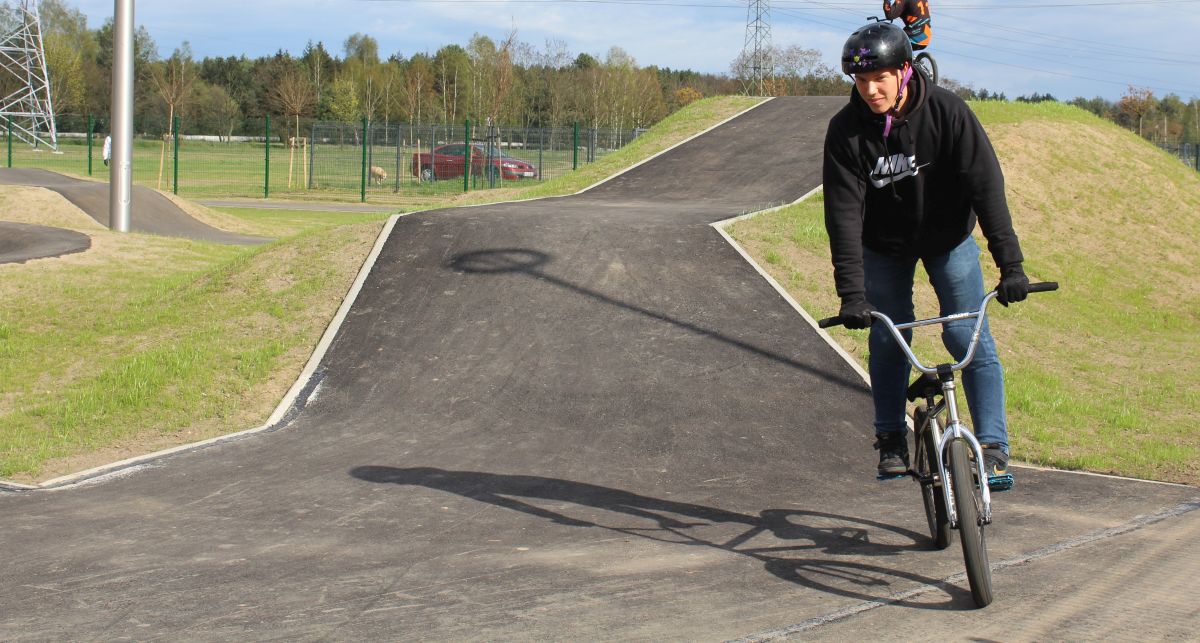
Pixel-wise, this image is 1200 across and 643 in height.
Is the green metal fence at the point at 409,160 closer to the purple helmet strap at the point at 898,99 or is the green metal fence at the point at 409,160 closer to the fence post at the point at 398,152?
the fence post at the point at 398,152

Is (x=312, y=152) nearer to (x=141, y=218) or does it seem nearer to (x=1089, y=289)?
(x=141, y=218)

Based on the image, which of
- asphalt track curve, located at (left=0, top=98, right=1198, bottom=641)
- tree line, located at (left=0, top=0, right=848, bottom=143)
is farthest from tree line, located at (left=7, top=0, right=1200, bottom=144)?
asphalt track curve, located at (left=0, top=98, right=1198, bottom=641)

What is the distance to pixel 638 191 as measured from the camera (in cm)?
1888

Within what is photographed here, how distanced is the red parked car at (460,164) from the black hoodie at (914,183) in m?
31.4

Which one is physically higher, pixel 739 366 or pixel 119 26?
pixel 119 26

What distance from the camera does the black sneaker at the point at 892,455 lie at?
16.4 ft

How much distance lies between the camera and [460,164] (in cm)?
3741

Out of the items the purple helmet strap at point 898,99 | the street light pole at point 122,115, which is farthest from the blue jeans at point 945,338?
the street light pole at point 122,115

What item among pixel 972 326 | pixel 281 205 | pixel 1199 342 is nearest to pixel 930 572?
pixel 972 326

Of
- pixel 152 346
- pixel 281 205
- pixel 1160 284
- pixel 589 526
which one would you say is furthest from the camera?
pixel 281 205

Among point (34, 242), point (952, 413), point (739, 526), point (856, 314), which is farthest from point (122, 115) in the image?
point (952, 413)

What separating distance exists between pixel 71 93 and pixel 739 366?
73.5m

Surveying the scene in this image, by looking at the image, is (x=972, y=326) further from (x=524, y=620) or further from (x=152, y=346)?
(x=152, y=346)

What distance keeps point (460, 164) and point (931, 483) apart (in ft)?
111
